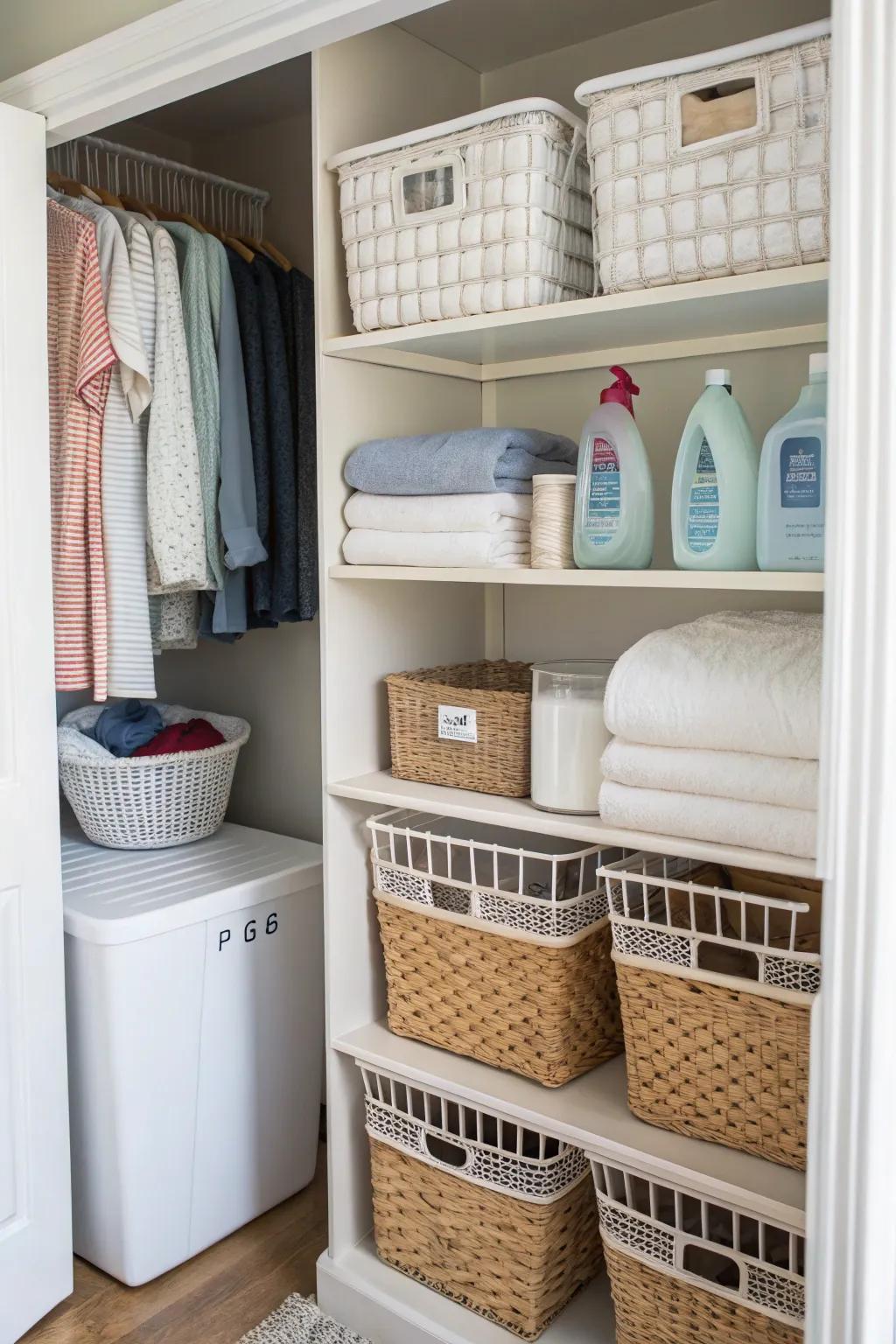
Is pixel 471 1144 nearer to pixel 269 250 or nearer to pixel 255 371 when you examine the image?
pixel 255 371

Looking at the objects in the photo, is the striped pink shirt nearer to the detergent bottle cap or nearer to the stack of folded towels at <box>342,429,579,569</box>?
the stack of folded towels at <box>342,429,579,569</box>

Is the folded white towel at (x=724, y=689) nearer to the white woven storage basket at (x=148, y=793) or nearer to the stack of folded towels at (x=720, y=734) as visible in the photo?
the stack of folded towels at (x=720, y=734)

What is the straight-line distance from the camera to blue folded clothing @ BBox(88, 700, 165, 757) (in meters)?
2.25

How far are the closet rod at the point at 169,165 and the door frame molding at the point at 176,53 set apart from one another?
11.2 inches

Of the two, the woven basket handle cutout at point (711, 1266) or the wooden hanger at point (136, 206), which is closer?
the woven basket handle cutout at point (711, 1266)

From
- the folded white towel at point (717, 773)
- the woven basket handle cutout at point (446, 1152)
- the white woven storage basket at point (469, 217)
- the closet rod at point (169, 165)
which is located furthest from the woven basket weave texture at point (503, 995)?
the closet rod at point (169, 165)

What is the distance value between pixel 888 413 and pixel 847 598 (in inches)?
6.7

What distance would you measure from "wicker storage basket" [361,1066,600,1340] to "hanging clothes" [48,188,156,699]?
0.82m

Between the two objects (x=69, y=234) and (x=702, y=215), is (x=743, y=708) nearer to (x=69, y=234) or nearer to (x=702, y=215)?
(x=702, y=215)

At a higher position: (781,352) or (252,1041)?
(781,352)

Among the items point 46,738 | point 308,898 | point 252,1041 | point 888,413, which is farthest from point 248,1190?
point 888,413

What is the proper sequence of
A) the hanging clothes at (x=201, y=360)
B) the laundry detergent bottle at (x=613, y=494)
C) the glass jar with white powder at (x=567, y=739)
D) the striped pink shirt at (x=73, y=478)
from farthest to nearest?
the hanging clothes at (x=201, y=360)
the striped pink shirt at (x=73, y=478)
the glass jar with white powder at (x=567, y=739)
the laundry detergent bottle at (x=613, y=494)

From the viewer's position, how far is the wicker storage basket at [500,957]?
168 cm

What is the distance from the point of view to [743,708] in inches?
55.6
